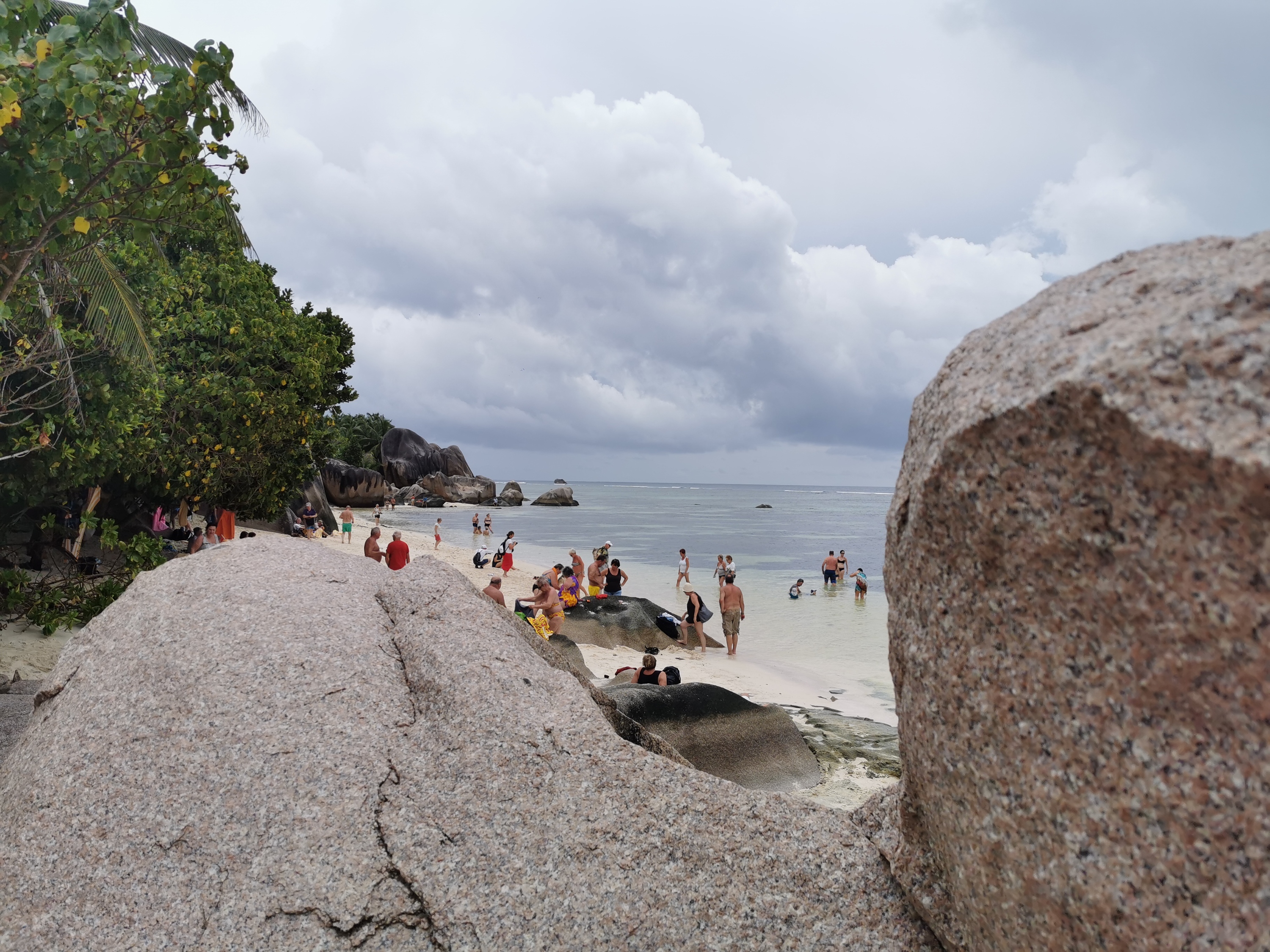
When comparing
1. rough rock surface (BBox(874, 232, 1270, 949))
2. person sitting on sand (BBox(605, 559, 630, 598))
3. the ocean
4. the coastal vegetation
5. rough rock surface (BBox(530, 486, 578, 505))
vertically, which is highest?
the coastal vegetation

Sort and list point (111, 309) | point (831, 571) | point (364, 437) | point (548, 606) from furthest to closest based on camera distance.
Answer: point (364, 437) → point (831, 571) → point (548, 606) → point (111, 309)

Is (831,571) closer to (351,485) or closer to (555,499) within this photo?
(351,485)

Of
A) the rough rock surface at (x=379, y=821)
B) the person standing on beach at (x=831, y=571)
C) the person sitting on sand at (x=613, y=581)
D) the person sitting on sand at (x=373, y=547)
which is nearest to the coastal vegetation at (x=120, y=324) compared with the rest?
the rough rock surface at (x=379, y=821)

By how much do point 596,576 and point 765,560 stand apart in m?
24.5

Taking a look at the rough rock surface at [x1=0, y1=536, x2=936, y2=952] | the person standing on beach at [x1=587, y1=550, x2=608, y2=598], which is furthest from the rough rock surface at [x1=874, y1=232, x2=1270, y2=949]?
the person standing on beach at [x1=587, y1=550, x2=608, y2=598]

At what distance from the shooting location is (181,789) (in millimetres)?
3510

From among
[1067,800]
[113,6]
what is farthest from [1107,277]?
[113,6]

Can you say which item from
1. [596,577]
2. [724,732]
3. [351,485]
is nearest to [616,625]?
[596,577]

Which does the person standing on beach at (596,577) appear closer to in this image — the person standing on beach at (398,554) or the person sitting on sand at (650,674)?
the person standing on beach at (398,554)

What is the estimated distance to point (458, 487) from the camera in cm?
7894

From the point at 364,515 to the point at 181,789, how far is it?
53.4 m

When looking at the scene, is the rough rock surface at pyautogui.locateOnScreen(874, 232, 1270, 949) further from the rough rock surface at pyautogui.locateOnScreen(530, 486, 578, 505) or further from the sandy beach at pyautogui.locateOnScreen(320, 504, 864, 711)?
the rough rock surface at pyautogui.locateOnScreen(530, 486, 578, 505)

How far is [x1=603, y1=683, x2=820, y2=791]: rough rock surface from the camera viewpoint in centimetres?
774

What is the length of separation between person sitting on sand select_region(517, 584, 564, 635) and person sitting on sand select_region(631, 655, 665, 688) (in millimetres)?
4404
